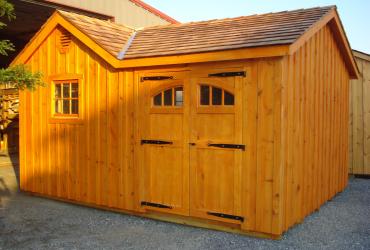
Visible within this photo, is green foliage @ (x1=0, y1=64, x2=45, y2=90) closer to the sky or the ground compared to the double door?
closer to the sky

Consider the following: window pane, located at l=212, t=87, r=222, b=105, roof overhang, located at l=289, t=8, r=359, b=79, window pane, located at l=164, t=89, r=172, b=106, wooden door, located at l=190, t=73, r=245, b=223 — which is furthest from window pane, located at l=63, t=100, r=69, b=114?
roof overhang, located at l=289, t=8, r=359, b=79

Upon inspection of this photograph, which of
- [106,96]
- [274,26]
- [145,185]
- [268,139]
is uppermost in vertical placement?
[274,26]

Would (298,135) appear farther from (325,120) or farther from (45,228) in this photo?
(45,228)

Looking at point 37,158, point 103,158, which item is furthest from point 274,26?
point 37,158

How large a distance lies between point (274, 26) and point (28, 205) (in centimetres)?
536

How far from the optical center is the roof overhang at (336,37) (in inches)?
221

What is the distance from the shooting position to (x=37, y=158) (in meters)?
8.20

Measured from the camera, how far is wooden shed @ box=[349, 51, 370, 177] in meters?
10.2

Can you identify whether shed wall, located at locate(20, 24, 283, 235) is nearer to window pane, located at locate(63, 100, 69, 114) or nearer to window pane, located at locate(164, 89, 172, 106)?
window pane, located at locate(63, 100, 69, 114)

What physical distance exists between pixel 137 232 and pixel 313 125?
11.0 feet

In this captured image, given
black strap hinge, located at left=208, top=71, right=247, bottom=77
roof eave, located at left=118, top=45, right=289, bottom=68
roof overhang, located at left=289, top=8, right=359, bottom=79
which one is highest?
roof overhang, located at left=289, top=8, right=359, bottom=79

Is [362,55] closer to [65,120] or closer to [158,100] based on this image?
[158,100]

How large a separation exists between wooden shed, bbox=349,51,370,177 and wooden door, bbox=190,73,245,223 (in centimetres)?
567

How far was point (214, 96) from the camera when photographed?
19.9 ft
